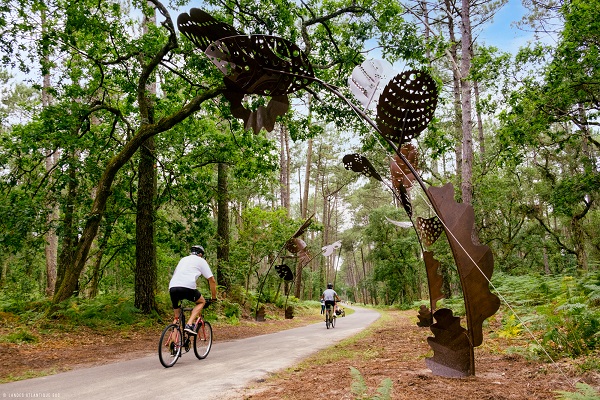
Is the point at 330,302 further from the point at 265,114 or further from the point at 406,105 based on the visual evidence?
the point at 406,105

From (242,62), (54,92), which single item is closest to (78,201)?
(54,92)

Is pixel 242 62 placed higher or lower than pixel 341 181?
lower

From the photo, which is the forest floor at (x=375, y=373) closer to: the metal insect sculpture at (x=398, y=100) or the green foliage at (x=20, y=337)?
the green foliage at (x=20, y=337)

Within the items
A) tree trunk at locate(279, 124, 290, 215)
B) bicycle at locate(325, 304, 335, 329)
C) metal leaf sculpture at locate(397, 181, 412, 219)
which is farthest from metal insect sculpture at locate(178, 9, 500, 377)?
tree trunk at locate(279, 124, 290, 215)

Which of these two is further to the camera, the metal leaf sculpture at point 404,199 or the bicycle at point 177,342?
the bicycle at point 177,342

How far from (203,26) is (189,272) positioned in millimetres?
4062

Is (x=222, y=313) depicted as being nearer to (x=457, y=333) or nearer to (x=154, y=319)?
(x=154, y=319)

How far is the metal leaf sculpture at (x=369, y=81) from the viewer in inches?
131

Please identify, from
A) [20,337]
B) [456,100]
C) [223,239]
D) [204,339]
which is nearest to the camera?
[204,339]

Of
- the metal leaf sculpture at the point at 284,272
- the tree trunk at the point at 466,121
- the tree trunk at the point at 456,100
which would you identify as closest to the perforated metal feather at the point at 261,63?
the tree trunk at the point at 466,121

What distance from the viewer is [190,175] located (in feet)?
36.7

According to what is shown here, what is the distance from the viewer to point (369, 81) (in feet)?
11.1

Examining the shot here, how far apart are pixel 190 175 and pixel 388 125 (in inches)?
348

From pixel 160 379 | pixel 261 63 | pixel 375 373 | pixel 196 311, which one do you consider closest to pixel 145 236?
pixel 196 311
